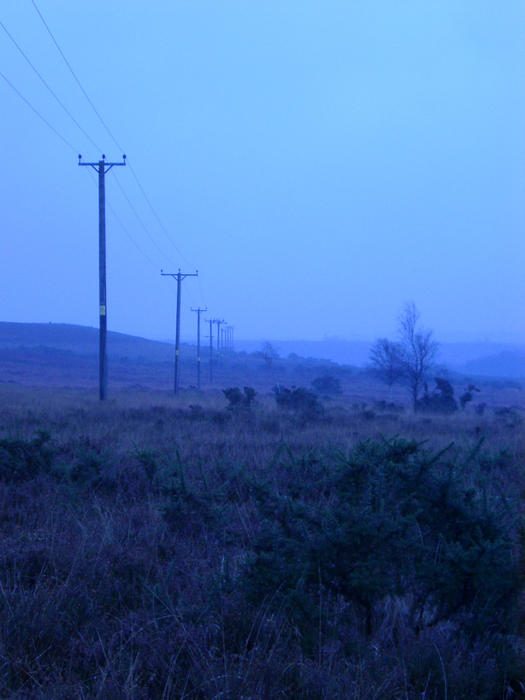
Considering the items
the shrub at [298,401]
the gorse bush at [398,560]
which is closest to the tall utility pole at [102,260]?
the shrub at [298,401]

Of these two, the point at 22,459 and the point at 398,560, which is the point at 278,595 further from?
the point at 22,459

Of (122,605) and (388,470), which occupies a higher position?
(388,470)

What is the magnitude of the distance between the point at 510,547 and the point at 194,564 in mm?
2610

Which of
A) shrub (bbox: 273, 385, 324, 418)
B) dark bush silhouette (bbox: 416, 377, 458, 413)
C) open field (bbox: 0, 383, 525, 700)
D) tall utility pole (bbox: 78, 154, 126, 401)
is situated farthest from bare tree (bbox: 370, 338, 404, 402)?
open field (bbox: 0, 383, 525, 700)

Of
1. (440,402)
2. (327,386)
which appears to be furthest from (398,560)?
(327,386)

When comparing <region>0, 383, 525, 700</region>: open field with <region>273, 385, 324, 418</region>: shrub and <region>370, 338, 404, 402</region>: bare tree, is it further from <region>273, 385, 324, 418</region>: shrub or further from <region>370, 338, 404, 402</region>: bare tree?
<region>370, 338, 404, 402</region>: bare tree

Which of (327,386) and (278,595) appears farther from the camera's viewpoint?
(327,386)

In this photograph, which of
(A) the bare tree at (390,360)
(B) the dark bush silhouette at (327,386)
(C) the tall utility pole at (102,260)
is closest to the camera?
(C) the tall utility pole at (102,260)

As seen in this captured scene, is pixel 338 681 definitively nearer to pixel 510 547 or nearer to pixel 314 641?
pixel 314 641

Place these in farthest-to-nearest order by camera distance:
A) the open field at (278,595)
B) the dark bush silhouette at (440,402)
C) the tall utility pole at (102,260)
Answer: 1. the dark bush silhouette at (440,402)
2. the tall utility pole at (102,260)
3. the open field at (278,595)

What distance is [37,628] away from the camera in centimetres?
454

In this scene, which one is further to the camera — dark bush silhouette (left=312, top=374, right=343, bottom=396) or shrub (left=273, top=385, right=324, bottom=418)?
dark bush silhouette (left=312, top=374, right=343, bottom=396)

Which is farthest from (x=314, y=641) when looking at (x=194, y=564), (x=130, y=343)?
(x=130, y=343)

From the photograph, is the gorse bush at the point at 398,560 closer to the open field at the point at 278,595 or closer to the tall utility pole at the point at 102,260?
the open field at the point at 278,595
